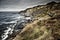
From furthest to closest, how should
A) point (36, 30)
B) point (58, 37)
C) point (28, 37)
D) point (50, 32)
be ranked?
point (36, 30) < point (28, 37) < point (50, 32) < point (58, 37)

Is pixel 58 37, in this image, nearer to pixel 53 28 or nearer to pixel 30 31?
pixel 53 28

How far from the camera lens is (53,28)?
30.2 m

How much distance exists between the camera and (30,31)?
33.2 m

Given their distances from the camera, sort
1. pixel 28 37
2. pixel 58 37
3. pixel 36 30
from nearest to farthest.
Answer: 1. pixel 58 37
2. pixel 28 37
3. pixel 36 30

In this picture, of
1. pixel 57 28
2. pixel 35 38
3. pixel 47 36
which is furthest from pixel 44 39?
pixel 57 28

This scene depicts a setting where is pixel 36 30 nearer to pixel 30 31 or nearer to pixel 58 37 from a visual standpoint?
pixel 30 31

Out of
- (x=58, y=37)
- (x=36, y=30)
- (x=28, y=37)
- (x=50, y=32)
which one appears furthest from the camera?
(x=36, y=30)

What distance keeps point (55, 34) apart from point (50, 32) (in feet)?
5.11

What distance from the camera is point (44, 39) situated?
26.9 meters

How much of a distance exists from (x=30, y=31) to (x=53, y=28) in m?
5.58

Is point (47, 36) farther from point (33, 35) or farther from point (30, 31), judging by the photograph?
point (30, 31)

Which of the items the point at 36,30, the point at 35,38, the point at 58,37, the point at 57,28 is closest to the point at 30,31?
the point at 36,30

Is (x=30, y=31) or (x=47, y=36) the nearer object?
(x=47, y=36)

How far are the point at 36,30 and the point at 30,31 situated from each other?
1.43 m
